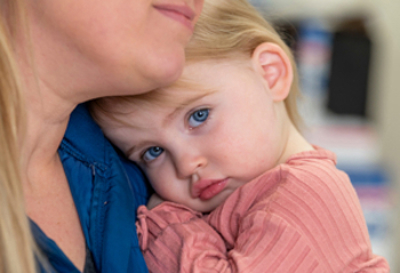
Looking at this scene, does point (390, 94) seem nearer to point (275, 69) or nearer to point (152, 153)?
point (275, 69)

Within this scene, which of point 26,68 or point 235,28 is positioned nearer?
point 26,68

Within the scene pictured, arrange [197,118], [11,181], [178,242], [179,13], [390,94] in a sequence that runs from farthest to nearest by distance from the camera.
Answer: [390,94] < [197,118] < [178,242] < [179,13] < [11,181]

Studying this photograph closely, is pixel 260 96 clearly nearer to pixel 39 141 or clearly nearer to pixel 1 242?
pixel 39 141

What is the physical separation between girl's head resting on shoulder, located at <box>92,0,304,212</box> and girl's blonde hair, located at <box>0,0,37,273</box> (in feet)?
1.15

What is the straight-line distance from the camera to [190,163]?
3.23 feet

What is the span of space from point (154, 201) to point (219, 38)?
0.43m

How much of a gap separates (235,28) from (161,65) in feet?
1.12

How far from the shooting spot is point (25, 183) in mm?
776

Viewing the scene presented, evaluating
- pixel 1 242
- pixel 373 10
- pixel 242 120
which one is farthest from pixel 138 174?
pixel 373 10

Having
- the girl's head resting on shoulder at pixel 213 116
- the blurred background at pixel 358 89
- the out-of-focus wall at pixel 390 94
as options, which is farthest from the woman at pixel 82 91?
the out-of-focus wall at pixel 390 94

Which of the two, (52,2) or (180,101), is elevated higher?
(52,2)

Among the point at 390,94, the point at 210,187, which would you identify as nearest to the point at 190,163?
the point at 210,187

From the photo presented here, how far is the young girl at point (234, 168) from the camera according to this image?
0.82 metres

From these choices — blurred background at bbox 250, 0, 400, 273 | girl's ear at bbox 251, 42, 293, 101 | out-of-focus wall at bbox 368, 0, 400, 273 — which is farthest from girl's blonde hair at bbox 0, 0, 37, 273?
out-of-focus wall at bbox 368, 0, 400, 273
